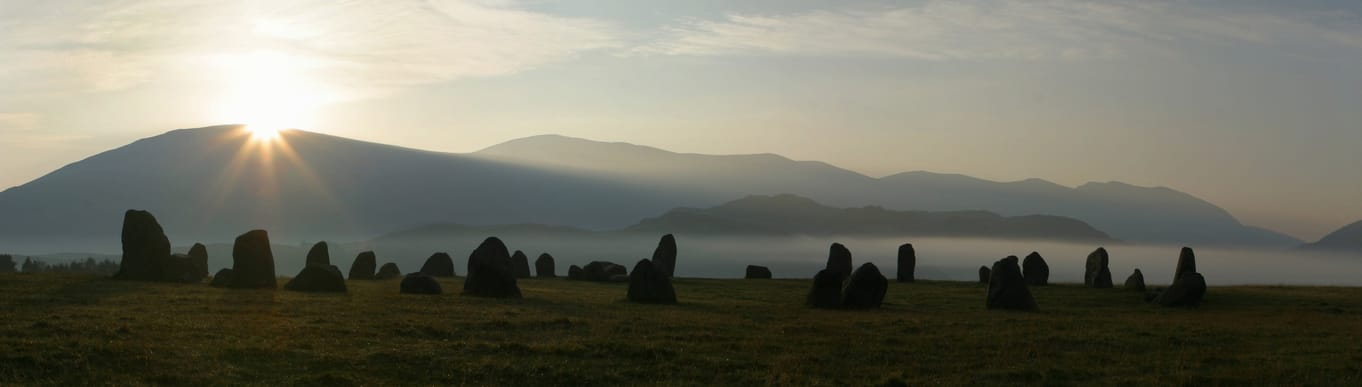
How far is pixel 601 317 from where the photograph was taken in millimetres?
36594

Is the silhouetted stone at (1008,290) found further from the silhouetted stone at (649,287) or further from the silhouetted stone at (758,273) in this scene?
the silhouetted stone at (758,273)

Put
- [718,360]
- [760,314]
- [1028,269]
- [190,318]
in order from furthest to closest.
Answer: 1. [1028,269]
2. [760,314]
3. [190,318]
4. [718,360]

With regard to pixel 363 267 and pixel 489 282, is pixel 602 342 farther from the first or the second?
pixel 363 267

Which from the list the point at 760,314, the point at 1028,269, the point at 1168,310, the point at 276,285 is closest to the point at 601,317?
the point at 760,314

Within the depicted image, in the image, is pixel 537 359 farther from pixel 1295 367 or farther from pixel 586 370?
pixel 1295 367

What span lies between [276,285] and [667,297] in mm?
16895

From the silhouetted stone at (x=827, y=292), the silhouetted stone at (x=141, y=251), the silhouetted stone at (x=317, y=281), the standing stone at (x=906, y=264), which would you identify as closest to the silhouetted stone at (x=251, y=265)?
the silhouetted stone at (x=317, y=281)

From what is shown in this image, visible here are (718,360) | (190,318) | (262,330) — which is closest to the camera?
(718,360)

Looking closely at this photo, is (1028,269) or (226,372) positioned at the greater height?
(1028,269)

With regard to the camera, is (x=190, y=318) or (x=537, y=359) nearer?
(x=537, y=359)

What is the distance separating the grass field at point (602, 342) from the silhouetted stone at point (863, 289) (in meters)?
2.19

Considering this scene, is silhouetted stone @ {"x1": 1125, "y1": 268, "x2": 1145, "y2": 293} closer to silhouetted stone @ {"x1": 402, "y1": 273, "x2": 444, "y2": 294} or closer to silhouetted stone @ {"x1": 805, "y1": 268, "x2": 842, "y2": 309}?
silhouetted stone @ {"x1": 805, "y1": 268, "x2": 842, "y2": 309}

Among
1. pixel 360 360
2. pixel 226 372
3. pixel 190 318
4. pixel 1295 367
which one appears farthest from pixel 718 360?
pixel 190 318

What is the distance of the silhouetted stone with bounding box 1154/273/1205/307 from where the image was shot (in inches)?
1976
